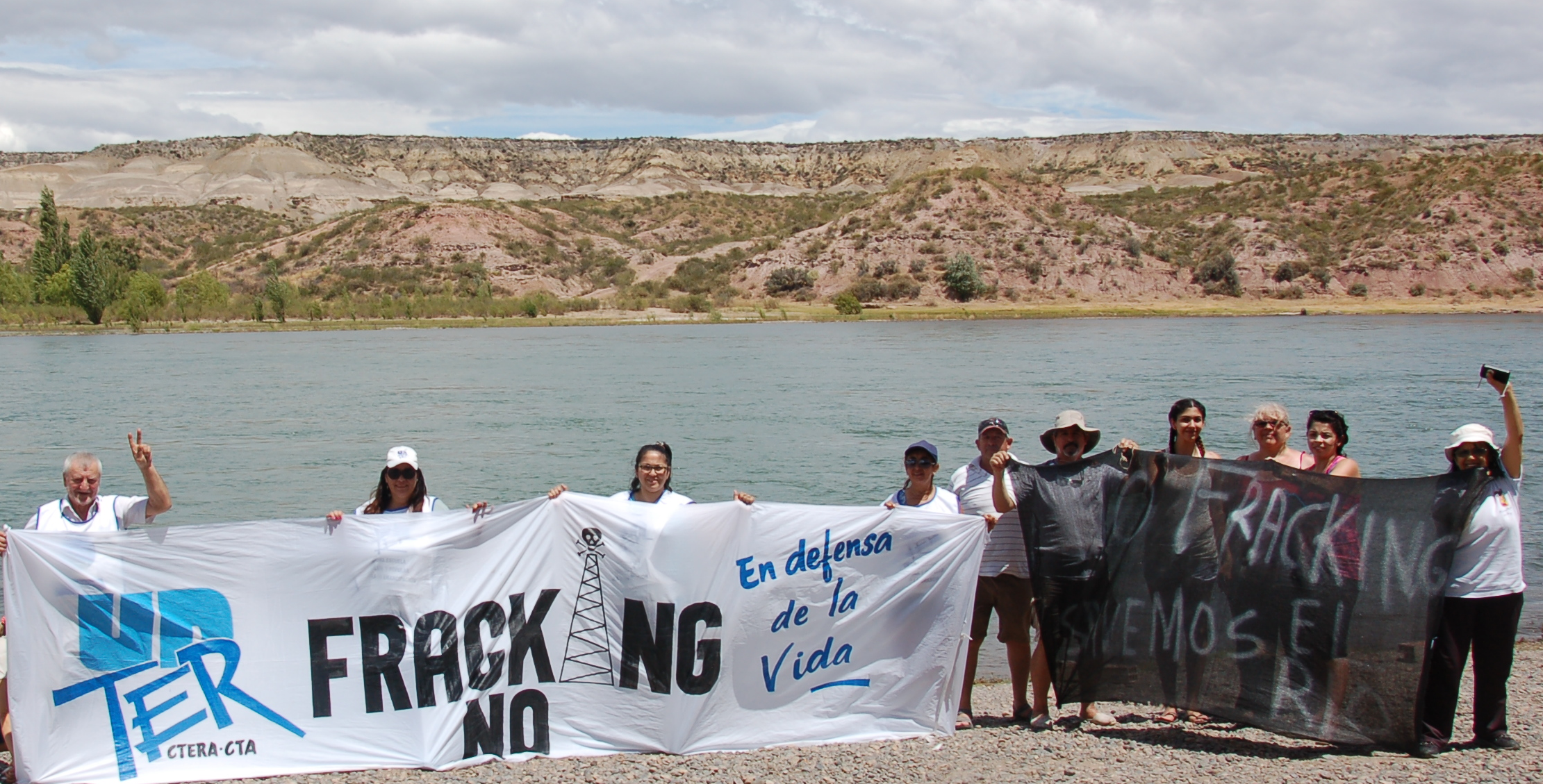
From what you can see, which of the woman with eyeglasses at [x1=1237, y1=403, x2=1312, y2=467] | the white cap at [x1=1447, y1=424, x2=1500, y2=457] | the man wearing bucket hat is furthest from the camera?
the woman with eyeglasses at [x1=1237, y1=403, x2=1312, y2=467]

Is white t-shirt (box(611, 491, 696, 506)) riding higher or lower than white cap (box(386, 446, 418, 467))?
lower

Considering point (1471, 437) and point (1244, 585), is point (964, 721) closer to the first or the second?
point (1244, 585)

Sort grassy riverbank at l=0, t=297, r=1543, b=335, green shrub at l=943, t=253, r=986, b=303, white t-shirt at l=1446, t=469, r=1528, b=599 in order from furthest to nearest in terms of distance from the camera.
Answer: green shrub at l=943, t=253, r=986, b=303 → grassy riverbank at l=0, t=297, r=1543, b=335 → white t-shirt at l=1446, t=469, r=1528, b=599

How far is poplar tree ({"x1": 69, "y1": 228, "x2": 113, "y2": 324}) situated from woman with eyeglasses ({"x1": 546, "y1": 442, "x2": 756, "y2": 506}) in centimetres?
8541

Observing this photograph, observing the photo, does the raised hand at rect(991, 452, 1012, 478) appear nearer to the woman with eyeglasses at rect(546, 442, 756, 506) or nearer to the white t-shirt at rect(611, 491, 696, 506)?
the woman with eyeglasses at rect(546, 442, 756, 506)

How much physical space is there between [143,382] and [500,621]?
3867 centimetres

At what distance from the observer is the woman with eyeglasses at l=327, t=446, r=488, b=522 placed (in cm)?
659

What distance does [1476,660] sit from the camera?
6262 mm

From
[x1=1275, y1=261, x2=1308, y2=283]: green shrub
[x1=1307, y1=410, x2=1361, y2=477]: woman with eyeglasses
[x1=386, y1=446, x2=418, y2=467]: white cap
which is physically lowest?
[x1=386, y1=446, x2=418, y2=467]: white cap

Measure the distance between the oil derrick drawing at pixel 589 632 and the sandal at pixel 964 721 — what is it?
2.02m

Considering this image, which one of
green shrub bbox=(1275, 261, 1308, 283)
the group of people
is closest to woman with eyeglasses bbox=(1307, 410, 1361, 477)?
the group of people

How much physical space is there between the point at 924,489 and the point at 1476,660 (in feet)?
9.74

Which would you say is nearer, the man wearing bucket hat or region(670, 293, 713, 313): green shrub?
the man wearing bucket hat

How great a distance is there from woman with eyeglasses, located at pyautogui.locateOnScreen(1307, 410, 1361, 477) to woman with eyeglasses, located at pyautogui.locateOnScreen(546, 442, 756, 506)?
3.16 metres
